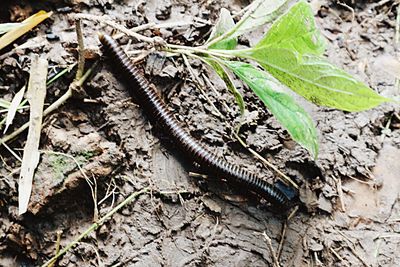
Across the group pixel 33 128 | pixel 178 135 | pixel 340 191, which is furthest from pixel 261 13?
pixel 33 128

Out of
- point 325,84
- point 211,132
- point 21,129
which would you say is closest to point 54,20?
point 21,129

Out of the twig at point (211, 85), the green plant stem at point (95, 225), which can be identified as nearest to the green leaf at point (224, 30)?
the twig at point (211, 85)

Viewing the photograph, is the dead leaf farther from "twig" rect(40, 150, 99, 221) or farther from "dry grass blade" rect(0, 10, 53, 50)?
"dry grass blade" rect(0, 10, 53, 50)

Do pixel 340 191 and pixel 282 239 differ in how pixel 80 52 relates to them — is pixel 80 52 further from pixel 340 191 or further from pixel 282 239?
pixel 340 191

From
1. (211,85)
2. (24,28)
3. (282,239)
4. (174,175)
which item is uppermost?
(24,28)

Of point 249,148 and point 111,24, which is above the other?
point 111,24

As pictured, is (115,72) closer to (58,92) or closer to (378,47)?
→ (58,92)

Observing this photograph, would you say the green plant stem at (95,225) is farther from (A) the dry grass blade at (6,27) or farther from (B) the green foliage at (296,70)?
(A) the dry grass blade at (6,27)
